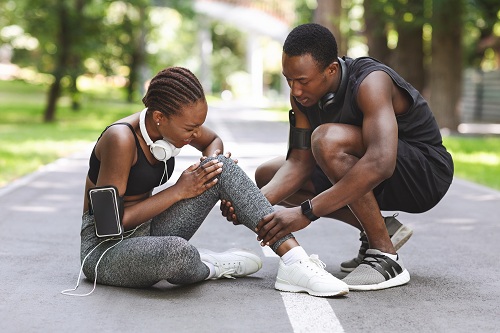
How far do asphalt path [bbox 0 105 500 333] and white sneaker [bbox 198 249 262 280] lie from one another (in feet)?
0.19

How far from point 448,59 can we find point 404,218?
14.6 metres

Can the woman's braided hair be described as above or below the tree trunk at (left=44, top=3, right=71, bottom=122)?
above

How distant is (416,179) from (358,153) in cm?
42

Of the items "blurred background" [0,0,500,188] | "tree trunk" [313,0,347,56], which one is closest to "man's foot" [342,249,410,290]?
"blurred background" [0,0,500,188]

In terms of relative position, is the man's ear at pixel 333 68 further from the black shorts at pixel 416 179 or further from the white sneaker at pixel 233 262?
the white sneaker at pixel 233 262

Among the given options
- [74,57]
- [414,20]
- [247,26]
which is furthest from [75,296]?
[247,26]

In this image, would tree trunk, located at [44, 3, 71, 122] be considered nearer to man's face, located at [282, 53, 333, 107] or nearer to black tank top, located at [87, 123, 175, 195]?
black tank top, located at [87, 123, 175, 195]

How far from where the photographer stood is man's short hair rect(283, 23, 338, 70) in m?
5.19

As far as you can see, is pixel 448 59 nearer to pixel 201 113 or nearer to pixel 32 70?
pixel 32 70

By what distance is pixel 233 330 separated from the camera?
14.2 ft

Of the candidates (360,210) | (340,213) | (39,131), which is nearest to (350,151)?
(360,210)

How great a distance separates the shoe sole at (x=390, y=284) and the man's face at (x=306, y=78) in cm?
104

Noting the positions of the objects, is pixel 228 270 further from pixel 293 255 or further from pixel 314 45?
pixel 314 45

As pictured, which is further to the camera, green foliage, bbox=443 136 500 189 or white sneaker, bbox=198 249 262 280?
green foliage, bbox=443 136 500 189
